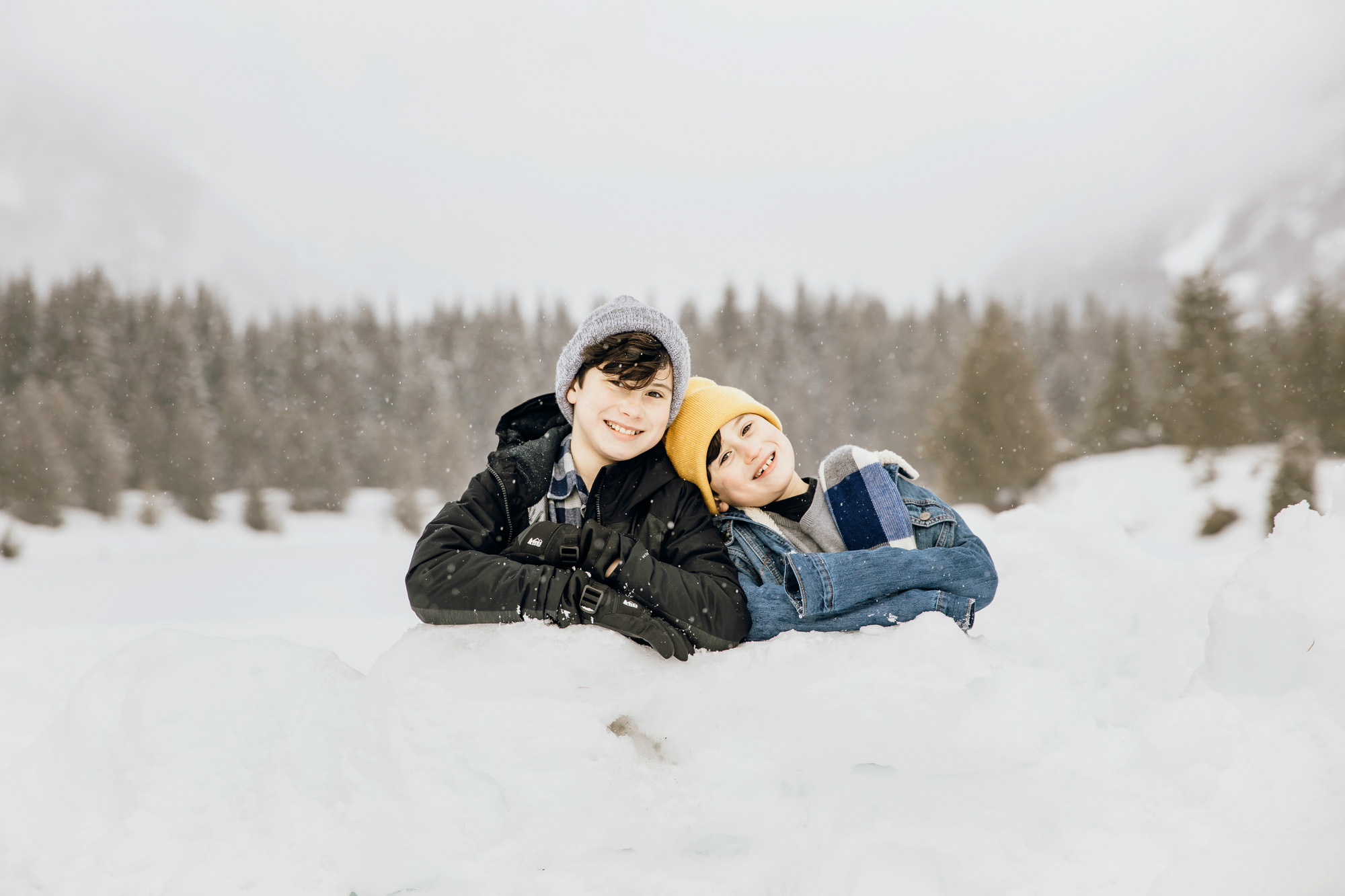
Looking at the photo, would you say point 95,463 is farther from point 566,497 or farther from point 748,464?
point 748,464

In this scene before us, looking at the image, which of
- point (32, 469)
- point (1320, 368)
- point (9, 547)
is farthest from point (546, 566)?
point (32, 469)

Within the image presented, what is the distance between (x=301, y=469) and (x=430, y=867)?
1216 inches

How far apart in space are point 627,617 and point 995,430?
20379mm

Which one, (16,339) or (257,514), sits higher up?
(16,339)

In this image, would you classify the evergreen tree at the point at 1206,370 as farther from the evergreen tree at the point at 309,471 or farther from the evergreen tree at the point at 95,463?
the evergreen tree at the point at 95,463

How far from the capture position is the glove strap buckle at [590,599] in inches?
67.9

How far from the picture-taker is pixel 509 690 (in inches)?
68.1

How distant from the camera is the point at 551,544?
5.91 feet

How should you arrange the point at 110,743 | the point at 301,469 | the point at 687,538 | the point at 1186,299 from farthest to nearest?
the point at 301,469 < the point at 1186,299 < the point at 687,538 < the point at 110,743

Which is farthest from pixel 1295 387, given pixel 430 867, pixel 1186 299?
pixel 430 867

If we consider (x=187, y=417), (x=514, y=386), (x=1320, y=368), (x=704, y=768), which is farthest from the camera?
(x=514, y=386)

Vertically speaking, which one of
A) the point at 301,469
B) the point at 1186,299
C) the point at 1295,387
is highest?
the point at 1186,299

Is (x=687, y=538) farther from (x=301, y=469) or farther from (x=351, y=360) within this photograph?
(x=351, y=360)

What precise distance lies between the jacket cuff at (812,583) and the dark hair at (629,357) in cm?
72
